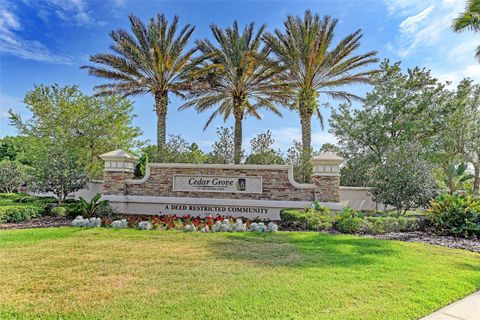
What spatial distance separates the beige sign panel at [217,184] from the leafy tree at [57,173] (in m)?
4.15

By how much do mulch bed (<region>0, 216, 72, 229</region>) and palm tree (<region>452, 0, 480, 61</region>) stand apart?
16.6m

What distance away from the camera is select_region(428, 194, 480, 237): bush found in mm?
8594

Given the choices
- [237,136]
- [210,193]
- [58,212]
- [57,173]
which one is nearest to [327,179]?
[210,193]

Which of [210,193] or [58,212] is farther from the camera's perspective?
[210,193]

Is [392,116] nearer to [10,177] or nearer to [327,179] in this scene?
[327,179]

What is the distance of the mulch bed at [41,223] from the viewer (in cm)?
902

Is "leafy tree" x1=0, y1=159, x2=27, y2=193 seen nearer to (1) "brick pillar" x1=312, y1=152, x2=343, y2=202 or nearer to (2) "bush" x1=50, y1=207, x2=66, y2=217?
(2) "bush" x1=50, y1=207, x2=66, y2=217

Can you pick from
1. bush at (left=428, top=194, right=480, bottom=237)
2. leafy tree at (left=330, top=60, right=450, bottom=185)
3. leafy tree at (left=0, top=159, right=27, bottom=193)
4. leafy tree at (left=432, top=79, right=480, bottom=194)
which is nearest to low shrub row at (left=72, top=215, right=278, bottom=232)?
bush at (left=428, top=194, right=480, bottom=237)

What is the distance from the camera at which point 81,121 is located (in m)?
18.7

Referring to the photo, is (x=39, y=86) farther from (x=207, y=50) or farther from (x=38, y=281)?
(x=38, y=281)

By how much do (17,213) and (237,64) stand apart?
1117 cm

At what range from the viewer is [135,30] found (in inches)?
613

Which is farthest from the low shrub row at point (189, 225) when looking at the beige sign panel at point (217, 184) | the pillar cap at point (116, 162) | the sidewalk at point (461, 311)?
the sidewalk at point (461, 311)

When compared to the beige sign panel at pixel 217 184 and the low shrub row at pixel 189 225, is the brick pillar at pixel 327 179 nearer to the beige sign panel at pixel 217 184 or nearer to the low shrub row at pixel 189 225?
the beige sign panel at pixel 217 184
